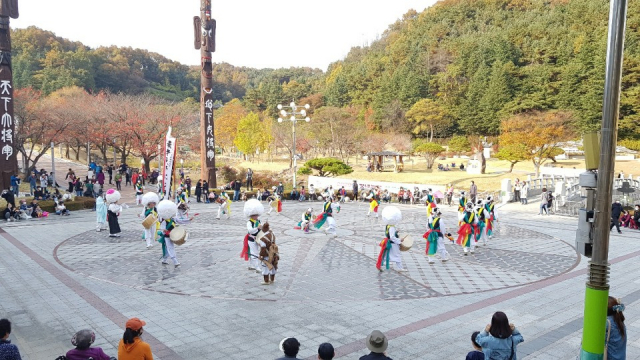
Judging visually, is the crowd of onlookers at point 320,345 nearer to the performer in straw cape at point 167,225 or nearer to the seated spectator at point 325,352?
the seated spectator at point 325,352

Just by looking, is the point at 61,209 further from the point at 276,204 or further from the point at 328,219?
the point at 328,219

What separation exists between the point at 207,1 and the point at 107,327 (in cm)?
2392

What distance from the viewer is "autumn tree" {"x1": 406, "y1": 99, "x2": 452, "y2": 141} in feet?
190

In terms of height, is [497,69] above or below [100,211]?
above

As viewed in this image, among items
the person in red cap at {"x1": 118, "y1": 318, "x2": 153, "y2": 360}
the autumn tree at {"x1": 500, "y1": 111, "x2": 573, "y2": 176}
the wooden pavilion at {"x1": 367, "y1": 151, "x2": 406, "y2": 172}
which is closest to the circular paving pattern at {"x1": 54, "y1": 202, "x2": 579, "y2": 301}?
the person in red cap at {"x1": 118, "y1": 318, "x2": 153, "y2": 360}

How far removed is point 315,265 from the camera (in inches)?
504

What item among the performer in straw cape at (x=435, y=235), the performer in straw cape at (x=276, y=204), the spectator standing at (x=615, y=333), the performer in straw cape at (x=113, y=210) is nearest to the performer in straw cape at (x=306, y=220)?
the performer in straw cape at (x=276, y=204)

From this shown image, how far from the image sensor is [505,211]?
81.9 feet

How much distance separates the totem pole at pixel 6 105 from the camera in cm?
2292

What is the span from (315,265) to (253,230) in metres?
2.38

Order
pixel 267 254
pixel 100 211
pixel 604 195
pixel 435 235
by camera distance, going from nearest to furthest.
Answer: pixel 604 195 → pixel 267 254 → pixel 435 235 → pixel 100 211

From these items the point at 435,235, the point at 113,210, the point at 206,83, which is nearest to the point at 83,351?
the point at 435,235

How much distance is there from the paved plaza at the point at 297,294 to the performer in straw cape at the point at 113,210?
0.49 m

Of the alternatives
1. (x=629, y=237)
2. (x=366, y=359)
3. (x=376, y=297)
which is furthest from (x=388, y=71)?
(x=366, y=359)
